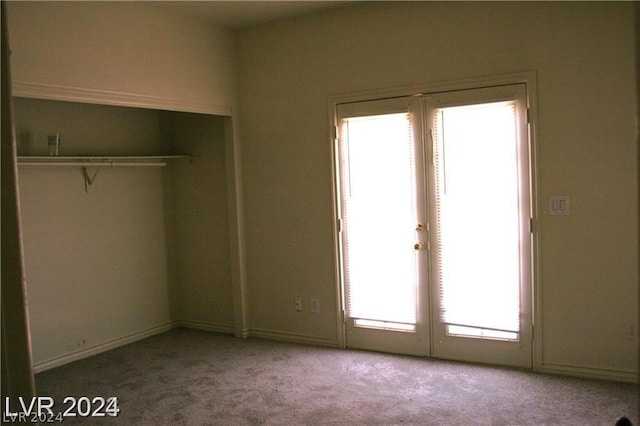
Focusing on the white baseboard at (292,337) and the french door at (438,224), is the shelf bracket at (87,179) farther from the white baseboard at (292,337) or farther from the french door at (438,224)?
the french door at (438,224)

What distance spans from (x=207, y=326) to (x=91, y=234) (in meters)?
1.46

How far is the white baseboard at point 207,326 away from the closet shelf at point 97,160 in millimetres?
1614

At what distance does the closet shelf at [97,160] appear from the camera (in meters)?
4.64

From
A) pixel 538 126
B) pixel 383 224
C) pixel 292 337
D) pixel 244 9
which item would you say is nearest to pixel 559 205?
pixel 538 126

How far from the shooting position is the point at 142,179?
18.8 feet

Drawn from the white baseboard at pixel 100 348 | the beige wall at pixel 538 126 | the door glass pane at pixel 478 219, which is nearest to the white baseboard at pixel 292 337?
the beige wall at pixel 538 126

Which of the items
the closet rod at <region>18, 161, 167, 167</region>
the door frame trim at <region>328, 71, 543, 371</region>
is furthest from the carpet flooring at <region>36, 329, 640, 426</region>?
the closet rod at <region>18, 161, 167, 167</region>

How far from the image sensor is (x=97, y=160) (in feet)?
17.0

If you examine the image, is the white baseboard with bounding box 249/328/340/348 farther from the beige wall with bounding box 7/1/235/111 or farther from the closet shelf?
the beige wall with bounding box 7/1/235/111

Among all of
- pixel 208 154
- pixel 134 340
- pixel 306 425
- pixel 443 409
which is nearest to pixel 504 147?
pixel 443 409

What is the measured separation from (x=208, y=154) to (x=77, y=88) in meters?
1.84

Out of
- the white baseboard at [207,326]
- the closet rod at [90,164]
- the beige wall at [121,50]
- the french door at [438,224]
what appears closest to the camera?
the beige wall at [121,50]

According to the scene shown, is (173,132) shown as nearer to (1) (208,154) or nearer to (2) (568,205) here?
(1) (208,154)

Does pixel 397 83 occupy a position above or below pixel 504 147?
above
